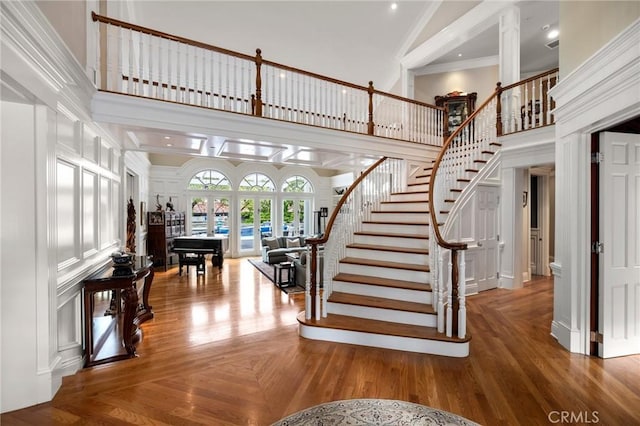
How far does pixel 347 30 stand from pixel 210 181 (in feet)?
20.0

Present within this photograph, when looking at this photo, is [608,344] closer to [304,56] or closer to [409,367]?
[409,367]

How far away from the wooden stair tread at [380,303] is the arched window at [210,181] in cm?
729

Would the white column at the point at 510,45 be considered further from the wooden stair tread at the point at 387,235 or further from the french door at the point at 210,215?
the french door at the point at 210,215

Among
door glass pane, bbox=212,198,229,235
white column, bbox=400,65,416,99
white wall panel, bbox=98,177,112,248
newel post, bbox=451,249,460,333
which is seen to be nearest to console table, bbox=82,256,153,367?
white wall panel, bbox=98,177,112,248

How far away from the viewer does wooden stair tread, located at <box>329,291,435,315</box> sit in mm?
3258

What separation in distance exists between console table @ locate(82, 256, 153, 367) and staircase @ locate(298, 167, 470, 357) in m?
1.77

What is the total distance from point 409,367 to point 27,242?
3213 millimetres

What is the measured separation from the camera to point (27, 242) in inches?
81.4

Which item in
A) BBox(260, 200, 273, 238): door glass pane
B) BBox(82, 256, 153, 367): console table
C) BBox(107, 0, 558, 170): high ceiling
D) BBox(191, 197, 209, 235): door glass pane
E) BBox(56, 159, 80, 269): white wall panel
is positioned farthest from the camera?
BBox(260, 200, 273, 238): door glass pane

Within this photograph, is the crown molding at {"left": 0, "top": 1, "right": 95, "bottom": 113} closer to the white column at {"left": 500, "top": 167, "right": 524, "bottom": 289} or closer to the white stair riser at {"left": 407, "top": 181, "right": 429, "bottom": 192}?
the white stair riser at {"left": 407, "top": 181, "right": 429, "bottom": 192}

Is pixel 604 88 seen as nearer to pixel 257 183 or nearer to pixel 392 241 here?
pixel 392 241

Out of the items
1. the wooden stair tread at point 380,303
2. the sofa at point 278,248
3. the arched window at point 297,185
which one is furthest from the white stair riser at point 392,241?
the arched window at point 297,185

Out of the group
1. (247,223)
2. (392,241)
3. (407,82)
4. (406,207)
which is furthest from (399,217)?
(247,223)

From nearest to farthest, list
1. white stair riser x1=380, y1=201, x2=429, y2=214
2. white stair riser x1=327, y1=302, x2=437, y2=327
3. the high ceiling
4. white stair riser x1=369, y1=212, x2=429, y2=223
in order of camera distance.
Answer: white stair riser x1=327, y1=302, x2=437, y2=327 → white stair riser x1=369, y1=212, x2=429, y2=223 → white stair riser x1=380, y1=201, x2=429, y2=214 → the high ceiling
